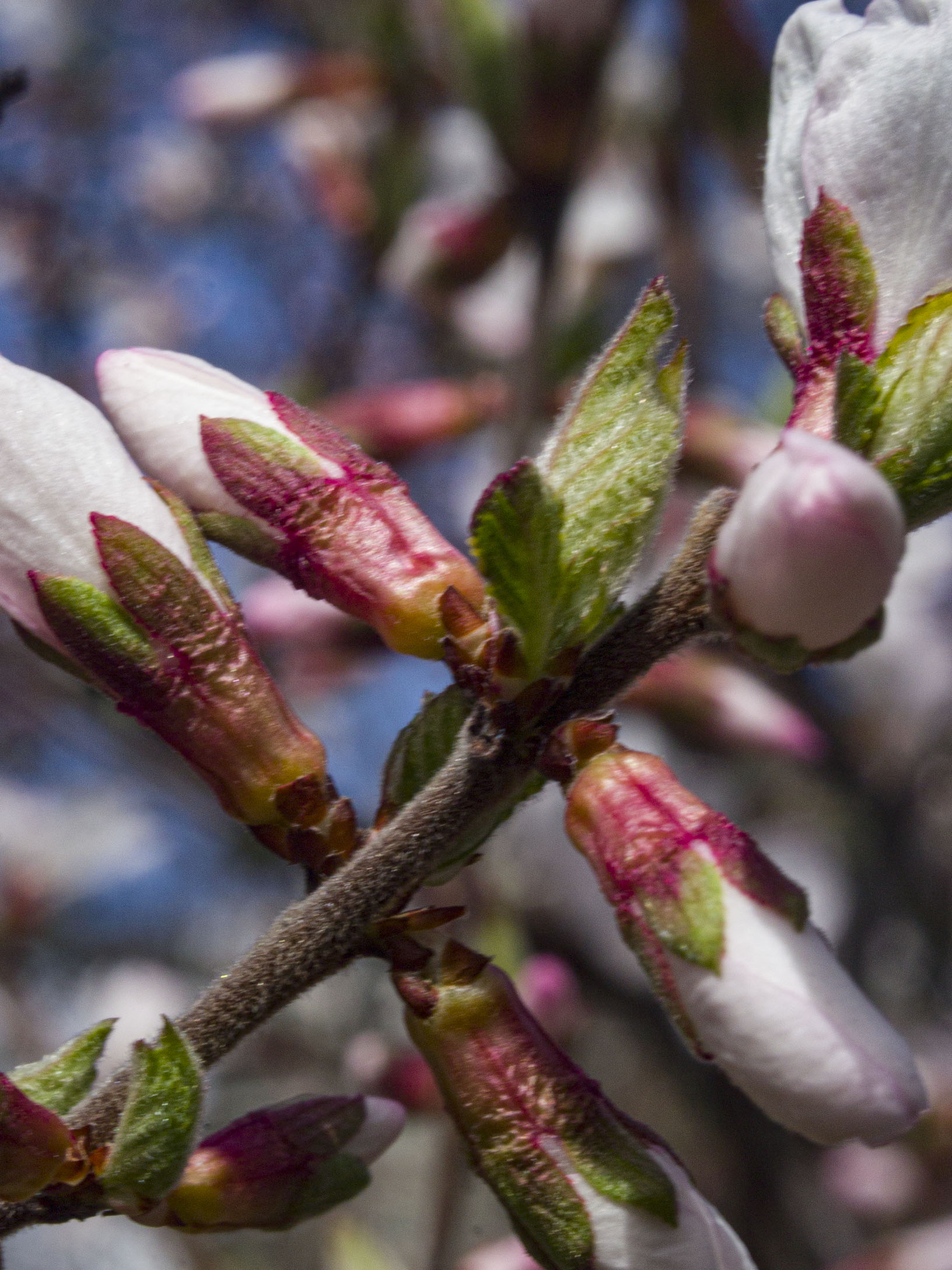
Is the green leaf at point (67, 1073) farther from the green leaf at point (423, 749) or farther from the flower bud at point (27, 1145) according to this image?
the green leaf at point (423, 749)

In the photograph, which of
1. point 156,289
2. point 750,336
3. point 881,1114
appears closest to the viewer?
point 881,1114

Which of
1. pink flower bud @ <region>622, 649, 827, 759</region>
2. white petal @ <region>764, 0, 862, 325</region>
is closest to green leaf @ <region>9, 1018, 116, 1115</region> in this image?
white petal @ <region>764, 0, 862, 325</region>

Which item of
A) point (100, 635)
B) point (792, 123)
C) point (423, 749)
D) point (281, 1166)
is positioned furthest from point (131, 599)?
point (792, 123)

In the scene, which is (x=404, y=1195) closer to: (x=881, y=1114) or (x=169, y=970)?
(x=169, y=970)

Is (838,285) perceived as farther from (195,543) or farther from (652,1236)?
(652,1236)

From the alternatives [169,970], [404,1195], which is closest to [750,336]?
[169,970]

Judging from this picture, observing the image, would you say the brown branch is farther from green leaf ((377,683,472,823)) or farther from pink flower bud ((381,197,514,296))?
pink flower bud ((381,197,514,296))

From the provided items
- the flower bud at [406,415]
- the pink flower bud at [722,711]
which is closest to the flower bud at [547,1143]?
the pink flower bud at [722,711]
